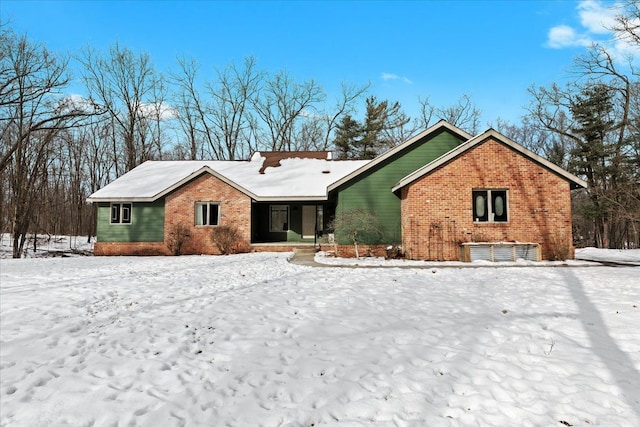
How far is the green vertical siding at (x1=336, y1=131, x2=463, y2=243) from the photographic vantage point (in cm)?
1498

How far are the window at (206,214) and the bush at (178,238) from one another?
0.77 metres

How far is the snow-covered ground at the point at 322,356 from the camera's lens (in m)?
3.10

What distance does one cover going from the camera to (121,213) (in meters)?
18.0

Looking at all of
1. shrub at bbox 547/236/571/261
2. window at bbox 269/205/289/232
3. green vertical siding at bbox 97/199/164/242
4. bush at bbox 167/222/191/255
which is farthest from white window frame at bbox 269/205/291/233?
shrub at bbox 547/236/571/261

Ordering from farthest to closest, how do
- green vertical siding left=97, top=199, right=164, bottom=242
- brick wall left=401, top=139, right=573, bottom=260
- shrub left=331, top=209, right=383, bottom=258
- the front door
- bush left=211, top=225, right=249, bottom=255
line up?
the front door → green vertical siding left=97, top=199, right=164, bottom=242 → bush left=211, top=225, right=249, bottom=255 → shrub left=331, top=209, right=383, bottom=258 → brick wall left=401, top=139, right=573, bottom=260

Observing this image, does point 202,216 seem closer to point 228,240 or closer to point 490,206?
point 228,240

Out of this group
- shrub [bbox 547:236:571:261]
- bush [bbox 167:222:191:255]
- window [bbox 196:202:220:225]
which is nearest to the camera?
shrub [bbox 547:236:571:261]

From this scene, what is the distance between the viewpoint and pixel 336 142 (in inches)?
1393

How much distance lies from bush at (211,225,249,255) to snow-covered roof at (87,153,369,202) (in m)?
2.19

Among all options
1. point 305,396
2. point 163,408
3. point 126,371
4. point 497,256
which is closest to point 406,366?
point 305,396

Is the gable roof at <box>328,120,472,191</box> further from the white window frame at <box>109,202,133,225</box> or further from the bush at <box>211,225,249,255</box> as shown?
the white window frame at <box>109,202,133,225</box>

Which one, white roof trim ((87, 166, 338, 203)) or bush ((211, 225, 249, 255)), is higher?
white roof trim ((87, 166, 338, 203))

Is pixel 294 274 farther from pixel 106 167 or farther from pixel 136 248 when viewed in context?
pixel 106 167

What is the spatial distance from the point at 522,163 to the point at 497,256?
3.89 metres
